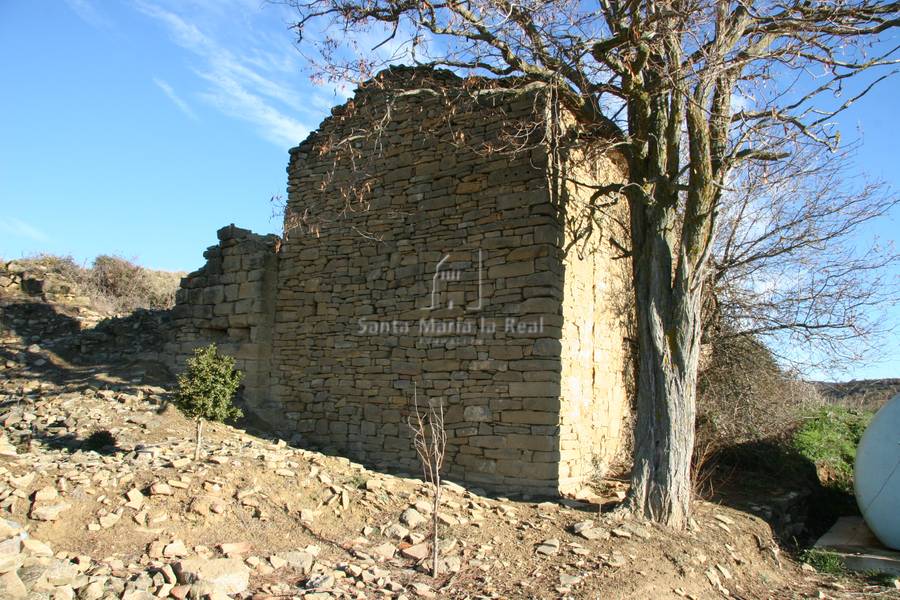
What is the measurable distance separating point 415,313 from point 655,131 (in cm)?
363

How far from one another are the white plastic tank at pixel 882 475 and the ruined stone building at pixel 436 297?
9.36 ft

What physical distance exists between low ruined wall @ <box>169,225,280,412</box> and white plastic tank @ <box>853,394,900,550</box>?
7.70 metres

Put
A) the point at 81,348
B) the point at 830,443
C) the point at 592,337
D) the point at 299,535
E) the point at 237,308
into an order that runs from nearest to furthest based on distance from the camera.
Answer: the point at 299,535, the point at 592,337, the point at 830,443, the point at 237,308, the point at 81,348

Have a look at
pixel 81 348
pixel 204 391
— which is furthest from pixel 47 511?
pixel 81 348

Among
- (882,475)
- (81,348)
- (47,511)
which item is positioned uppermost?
(81,348)

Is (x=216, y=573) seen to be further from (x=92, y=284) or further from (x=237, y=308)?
(x=92, y=284)

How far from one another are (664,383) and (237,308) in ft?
21.8

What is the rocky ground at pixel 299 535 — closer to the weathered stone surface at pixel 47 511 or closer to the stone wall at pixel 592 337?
the weathered stone surface at pixel 47 511

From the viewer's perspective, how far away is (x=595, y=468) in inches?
309

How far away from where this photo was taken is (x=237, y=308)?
10039 millimetres

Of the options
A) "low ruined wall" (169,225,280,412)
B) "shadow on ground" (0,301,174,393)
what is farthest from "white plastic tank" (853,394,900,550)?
"shadow on ground" (0,301,174,393)

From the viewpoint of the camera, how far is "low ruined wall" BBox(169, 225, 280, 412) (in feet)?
31.9

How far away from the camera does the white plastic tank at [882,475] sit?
6.98m

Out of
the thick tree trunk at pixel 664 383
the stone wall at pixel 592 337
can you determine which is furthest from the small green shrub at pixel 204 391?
the thick tree trunk at pixel 664 383
